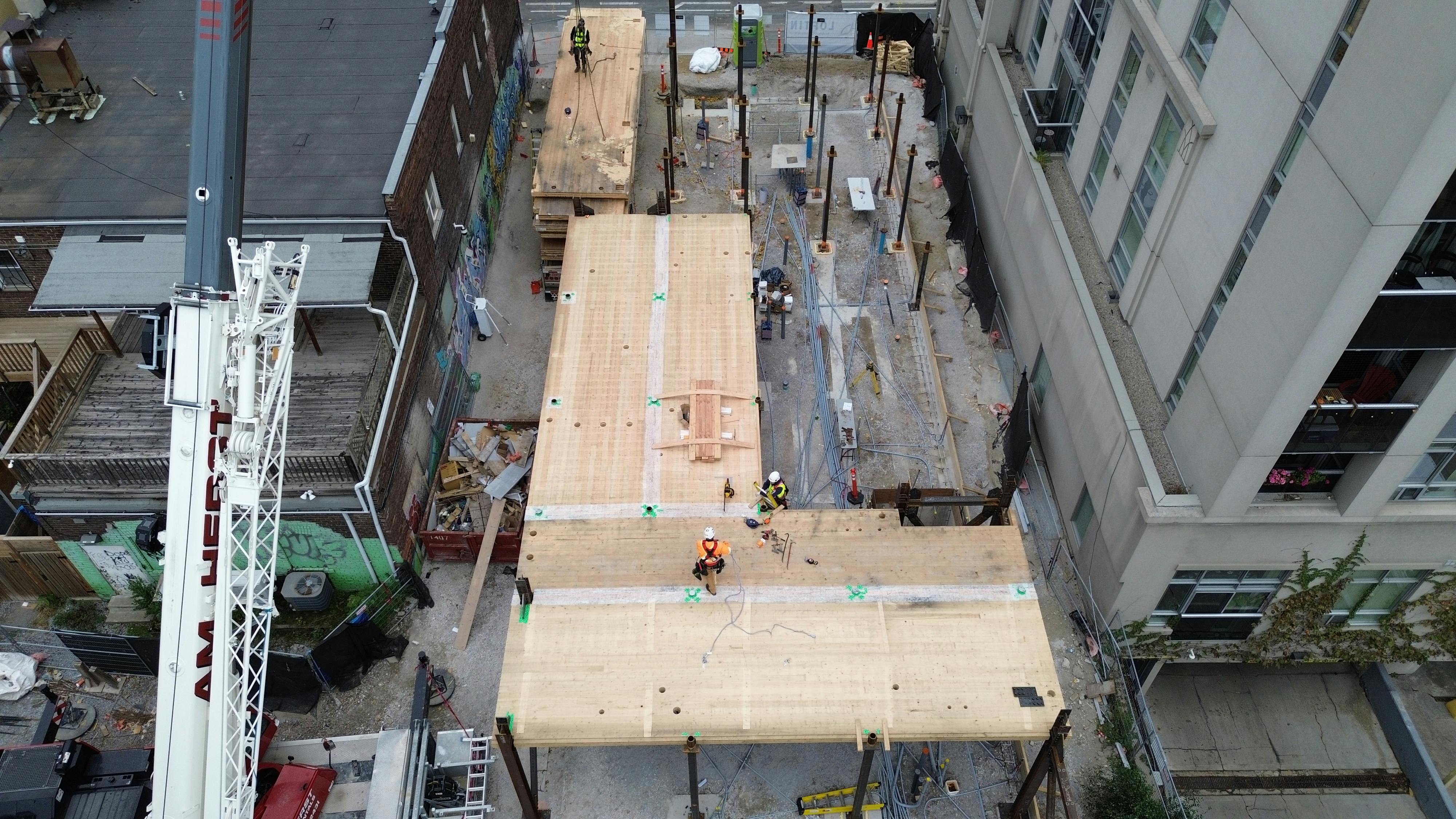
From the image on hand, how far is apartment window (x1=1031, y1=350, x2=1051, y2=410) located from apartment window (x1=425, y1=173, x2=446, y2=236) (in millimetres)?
18368

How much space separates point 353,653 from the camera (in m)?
23.4

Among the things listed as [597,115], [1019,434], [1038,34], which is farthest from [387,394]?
[1038,34]

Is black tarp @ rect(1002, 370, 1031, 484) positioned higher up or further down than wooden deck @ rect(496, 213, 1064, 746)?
higher up

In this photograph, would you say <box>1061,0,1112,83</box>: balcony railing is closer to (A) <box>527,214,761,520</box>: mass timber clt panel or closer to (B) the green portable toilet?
(A) <box>527,214,761,520</box>: mass timber clt panel

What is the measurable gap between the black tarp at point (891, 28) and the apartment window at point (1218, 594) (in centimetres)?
3033

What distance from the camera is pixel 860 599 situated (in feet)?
68.0

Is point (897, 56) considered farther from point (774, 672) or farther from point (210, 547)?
point (210, 547)

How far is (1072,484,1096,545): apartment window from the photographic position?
1013 inches

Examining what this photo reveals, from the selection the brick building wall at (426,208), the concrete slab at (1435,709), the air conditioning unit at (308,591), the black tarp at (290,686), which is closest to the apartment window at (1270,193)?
the concrete slab at (1435,709)

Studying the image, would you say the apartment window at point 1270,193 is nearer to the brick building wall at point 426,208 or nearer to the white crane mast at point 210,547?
the white crane mast at point 210,547

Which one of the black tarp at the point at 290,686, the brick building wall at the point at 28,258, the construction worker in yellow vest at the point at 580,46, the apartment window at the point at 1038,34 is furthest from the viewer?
the construction worker in yellow vest at the point at 580,46

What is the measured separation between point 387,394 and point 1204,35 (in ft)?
68.6

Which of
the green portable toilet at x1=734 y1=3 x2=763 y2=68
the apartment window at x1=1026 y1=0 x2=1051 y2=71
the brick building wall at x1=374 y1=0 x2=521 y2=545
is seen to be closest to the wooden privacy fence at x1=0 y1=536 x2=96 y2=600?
the brick building wall at x1=374 y1=0 x2=521 y2=545

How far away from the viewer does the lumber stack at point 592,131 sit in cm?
3272
